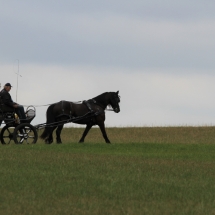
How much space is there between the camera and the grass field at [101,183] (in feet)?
32.4

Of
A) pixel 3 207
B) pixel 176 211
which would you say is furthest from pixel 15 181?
pixel 176 211

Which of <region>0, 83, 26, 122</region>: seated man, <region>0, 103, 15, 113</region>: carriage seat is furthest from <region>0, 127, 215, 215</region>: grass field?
<region>0, 103, 15, 113</region>: carriage seat

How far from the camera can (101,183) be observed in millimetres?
12711

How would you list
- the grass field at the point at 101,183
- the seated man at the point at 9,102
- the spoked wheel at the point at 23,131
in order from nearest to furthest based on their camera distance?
the grass field at the point at 101,183 → the seated man at the point at 9,102 → the spoked wheel at the point at 23,131

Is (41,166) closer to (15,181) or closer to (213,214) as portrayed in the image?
(15,181)

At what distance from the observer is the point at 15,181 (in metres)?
12.7

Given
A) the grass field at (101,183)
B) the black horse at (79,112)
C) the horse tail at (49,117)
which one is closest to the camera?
the grass field at (101,183)

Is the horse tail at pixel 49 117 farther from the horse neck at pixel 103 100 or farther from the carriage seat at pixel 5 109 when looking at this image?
the carriage seat at pixel 5 109

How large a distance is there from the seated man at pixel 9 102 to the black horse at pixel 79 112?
7.04 ft

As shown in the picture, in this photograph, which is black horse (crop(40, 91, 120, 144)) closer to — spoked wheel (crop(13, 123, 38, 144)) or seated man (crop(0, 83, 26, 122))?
spoked wheel (crop(13, 123, 38, 144))

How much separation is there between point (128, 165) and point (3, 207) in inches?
282

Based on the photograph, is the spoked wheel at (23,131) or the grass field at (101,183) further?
the spoked wheel at (23,131)

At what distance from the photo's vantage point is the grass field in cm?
988

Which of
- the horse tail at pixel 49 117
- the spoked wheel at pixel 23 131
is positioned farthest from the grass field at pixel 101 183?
the horse tail at pixel 49 117
